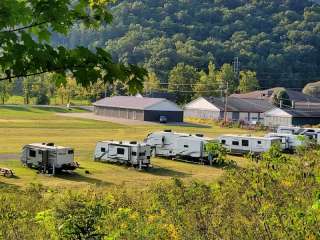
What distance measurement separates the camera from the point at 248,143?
1559 inches

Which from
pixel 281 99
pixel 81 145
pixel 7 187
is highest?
pixel 281 99

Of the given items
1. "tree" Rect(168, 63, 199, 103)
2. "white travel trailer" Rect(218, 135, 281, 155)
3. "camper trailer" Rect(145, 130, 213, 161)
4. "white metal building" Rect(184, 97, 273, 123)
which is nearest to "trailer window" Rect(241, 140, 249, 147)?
"white travel trailer" Rect(218, 135, 281, 155)

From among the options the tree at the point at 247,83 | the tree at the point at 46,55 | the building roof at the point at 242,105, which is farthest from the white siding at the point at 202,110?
the tree at the point at 46,55

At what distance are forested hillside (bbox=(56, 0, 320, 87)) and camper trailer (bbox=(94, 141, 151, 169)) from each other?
3267 inches

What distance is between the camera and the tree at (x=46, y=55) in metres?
4.98

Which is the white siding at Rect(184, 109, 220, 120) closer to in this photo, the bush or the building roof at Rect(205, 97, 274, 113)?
the building roof at Rect(205, 97, 274, 113)

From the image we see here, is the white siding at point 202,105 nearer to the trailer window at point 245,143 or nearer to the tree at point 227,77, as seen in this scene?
the tree at point 227,77

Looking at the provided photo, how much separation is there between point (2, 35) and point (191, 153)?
31.3 meters

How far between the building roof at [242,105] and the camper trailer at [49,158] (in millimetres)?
46738

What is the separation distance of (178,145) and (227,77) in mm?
72492

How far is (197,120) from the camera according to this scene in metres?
75.0

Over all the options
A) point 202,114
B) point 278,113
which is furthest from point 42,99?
point 278,113

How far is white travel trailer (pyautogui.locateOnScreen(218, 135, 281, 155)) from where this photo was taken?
38.6 meters

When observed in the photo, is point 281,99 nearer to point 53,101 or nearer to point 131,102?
point 131,102
